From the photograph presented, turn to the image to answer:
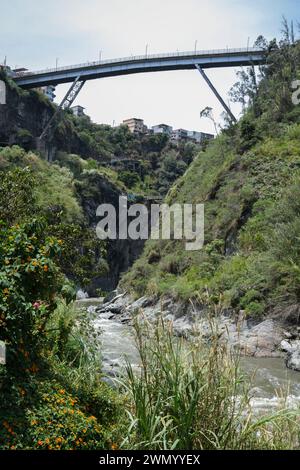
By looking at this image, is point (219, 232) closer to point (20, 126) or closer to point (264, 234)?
point (264, 234)

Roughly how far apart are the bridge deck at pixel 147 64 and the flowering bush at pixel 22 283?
102ft

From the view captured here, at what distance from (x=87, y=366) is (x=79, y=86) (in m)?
40.2

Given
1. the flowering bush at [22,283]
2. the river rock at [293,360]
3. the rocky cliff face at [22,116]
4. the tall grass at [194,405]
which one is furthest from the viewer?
the rocky cliff face at [22,116]

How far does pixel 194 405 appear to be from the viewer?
3.02 metres

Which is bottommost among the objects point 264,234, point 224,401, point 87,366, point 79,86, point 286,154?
point 87,366

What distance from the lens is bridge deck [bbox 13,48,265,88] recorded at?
113 ft

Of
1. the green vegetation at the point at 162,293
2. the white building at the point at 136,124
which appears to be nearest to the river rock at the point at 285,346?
the green vegetation at the point at 162,293

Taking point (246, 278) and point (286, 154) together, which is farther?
point (286, 154)

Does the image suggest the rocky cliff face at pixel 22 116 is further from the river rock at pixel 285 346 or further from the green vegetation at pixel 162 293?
the river rock at pixel 285 346

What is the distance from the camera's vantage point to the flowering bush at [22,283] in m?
3.54

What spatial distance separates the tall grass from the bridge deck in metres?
32.0

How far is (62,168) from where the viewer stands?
4175 centimetres
